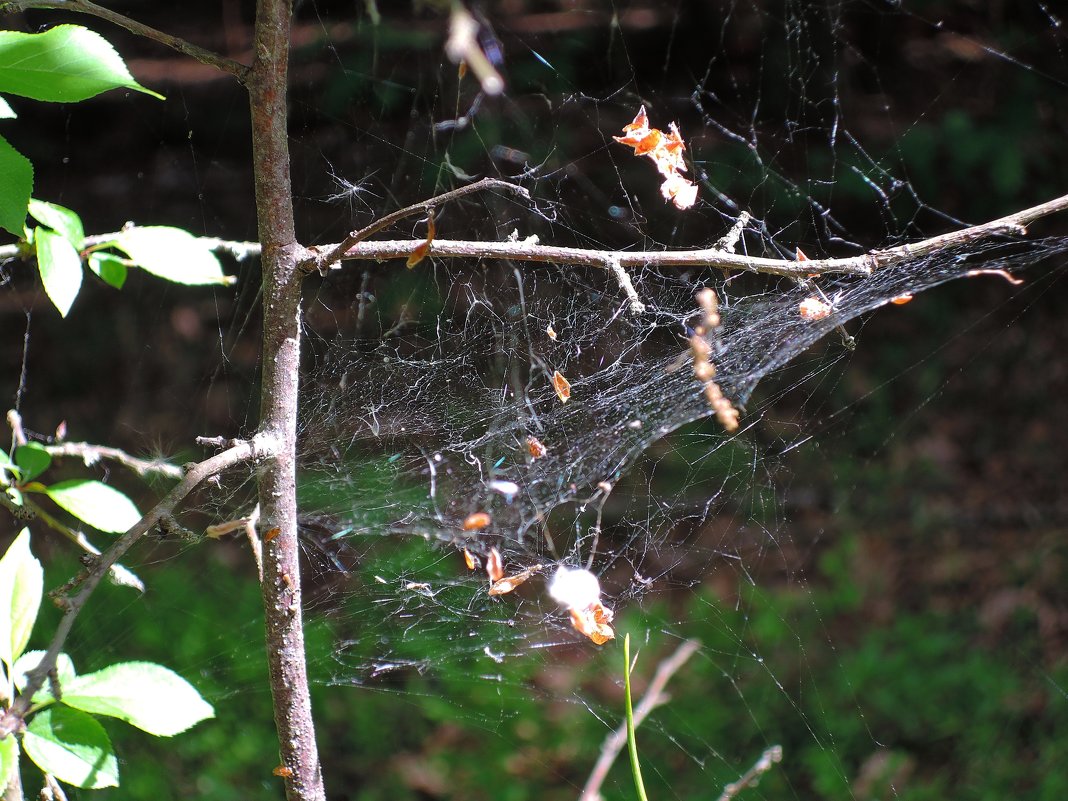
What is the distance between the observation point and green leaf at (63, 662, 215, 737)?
694 mm

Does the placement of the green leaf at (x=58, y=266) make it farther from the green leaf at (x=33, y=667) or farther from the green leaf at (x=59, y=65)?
the green leaf at (x=33, y=667)

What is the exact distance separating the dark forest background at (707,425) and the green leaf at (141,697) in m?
0.79

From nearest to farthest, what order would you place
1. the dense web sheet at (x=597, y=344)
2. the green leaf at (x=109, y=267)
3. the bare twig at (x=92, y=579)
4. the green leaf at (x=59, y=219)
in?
the bare twig at (x=92, y=579)
the green leaf at (x=59, y=219)
the green leaf at (x=109, y=267)
the dense web sheet at (x=597, y=344)

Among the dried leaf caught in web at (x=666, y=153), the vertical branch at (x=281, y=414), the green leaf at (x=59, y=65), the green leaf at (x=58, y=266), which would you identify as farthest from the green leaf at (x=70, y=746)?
the dried leaf caught in web at (x=666, y=153)

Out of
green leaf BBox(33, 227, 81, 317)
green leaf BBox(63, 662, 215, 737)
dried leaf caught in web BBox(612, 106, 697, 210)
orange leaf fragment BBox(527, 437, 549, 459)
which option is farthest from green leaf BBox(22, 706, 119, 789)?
dried leaf caught in web BBox(612, 106, 697, 210)

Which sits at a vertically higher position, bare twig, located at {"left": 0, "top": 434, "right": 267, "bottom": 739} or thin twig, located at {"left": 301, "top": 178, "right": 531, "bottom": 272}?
thin twig, located at {"left": 301, "top": 178, "right": 531, "bottom": 272}

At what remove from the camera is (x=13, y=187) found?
675mm

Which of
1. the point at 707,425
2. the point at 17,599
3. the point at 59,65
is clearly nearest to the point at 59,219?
the point at 59,65

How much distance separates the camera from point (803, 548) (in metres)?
3.29

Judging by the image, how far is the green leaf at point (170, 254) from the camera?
2.89 feet

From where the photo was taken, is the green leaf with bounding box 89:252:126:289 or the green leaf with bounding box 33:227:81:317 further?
the green leaf with bounding box 89:252:126:289

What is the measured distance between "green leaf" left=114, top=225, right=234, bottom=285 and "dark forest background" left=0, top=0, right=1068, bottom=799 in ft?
1.97

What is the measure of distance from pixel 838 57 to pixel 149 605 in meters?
3.17

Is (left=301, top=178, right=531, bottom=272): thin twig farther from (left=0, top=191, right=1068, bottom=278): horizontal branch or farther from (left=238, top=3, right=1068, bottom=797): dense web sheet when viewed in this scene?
(left=238, top=3, right=1068, bottom=797): dense web sheet
